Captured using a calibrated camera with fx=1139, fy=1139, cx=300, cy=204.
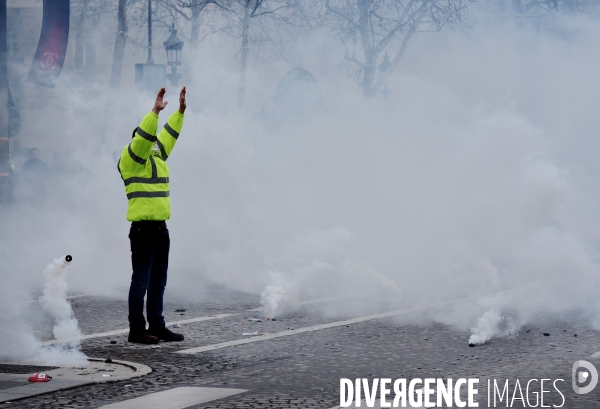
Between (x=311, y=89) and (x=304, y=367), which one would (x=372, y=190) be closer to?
(x=311, y=89)

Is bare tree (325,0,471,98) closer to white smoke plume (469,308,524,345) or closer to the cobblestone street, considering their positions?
white smoke plume (469,308,524,345)

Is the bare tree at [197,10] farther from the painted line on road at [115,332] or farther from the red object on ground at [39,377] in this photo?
the red object on ground at [39,377]

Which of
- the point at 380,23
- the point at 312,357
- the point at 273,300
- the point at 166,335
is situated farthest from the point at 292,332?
the point at 380,23

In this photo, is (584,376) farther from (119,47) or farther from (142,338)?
(119,47)

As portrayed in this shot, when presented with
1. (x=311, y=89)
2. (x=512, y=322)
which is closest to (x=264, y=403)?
(x=512, y=322)

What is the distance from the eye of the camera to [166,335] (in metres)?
8.59

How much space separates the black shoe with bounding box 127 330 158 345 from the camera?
27.6 feet

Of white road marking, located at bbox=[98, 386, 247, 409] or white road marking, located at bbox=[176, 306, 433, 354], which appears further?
white road marking, located at bbox=[176, 306, 433, 354]

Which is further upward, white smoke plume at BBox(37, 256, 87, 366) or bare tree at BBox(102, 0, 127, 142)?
bare tree at BBox(102, 0, 127, 142)

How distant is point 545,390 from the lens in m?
6.63

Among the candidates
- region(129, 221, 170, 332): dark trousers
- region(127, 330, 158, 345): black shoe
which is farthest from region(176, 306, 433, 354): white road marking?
region(129, 221, 170, 332): dark trousers

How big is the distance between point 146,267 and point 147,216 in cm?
42

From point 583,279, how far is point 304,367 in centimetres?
460

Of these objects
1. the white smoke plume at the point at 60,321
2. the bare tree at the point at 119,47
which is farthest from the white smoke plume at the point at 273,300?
the bare tree at the point at 119,47
